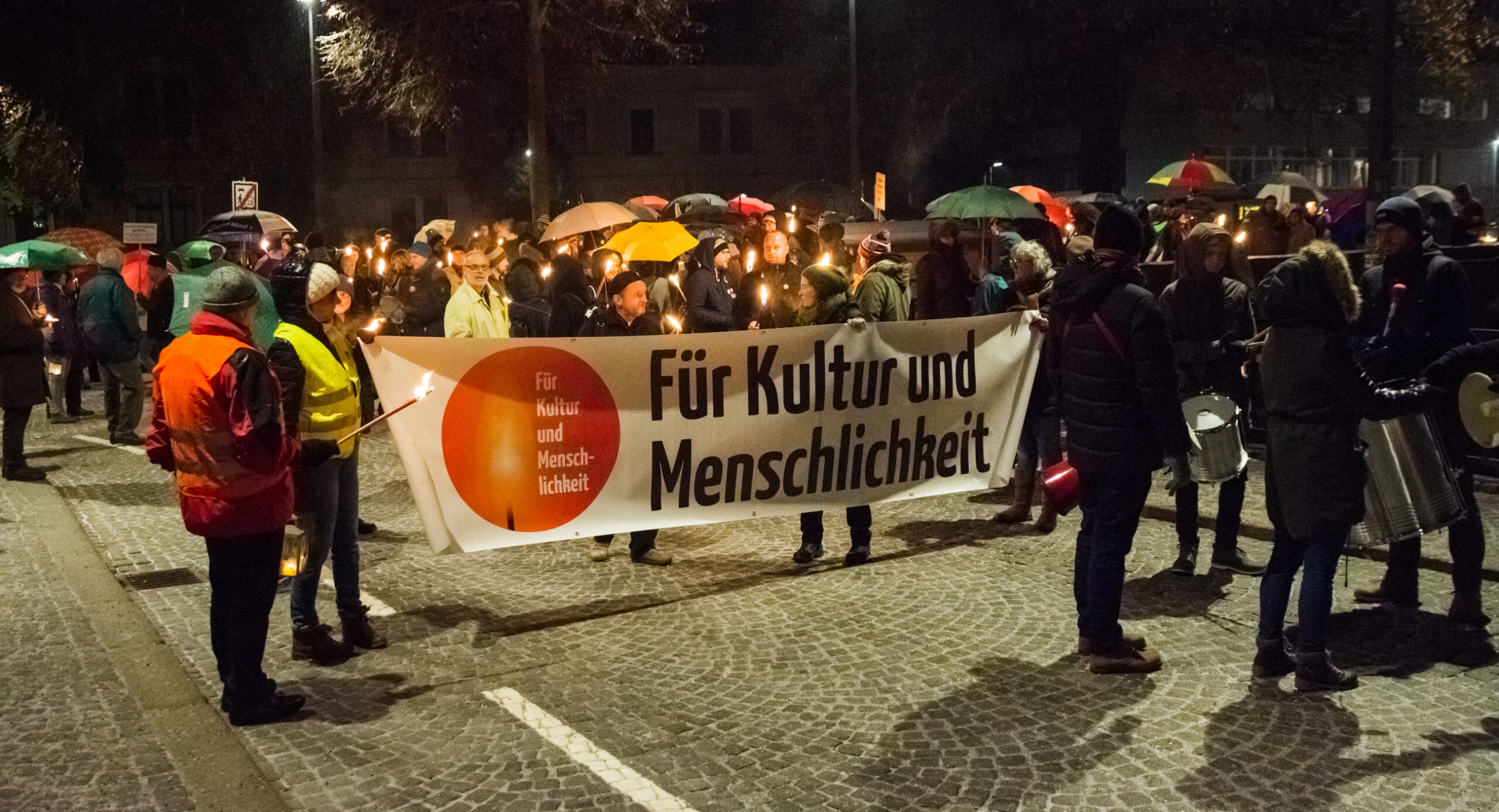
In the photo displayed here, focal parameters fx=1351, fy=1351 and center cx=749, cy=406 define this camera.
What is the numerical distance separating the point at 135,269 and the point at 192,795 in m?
17.5

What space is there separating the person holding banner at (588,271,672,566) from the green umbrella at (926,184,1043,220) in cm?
719

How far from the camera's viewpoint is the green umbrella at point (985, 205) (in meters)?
14.7

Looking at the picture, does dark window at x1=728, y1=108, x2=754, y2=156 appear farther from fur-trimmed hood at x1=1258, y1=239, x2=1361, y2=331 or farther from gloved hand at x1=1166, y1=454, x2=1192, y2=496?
fur-trimmed hood at x1=1258, y1=239, x2=1361, y2=331

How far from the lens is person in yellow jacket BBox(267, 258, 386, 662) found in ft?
19.1

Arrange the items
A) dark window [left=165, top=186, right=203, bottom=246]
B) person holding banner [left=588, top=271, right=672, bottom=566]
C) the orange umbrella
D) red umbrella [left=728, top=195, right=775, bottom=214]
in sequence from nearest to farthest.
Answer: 1. person holding banner [left=588, top=271, right=672, bottom=566]
2. the orange umbrella
3. red umbrella [left=728, top=195, right=775, bottom=214]
4. dark window [left=165, top=186, right=203, bottom=246]

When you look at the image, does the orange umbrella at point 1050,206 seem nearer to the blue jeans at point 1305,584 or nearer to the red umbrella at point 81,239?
the blue jeans at point 1305,584

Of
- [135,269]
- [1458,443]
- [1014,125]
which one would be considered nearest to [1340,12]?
[1014,125]

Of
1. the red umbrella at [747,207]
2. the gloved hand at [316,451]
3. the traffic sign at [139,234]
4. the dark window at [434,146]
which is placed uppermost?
the dark window at [434,146]

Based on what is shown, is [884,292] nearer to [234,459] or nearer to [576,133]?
[234,459]

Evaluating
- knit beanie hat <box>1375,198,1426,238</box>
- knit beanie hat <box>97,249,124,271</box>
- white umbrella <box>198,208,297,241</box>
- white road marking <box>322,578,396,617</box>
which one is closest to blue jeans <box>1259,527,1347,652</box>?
knit beanie hat <box>1375,198,1426,238</box>

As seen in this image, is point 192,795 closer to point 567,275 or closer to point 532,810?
point 532,810

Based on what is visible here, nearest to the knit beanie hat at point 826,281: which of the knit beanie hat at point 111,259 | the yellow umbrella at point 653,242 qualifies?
the yellow umbrella at point 653,242

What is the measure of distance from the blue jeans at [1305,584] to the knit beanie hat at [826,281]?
2.86 meters

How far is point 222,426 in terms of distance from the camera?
4.95 metres
